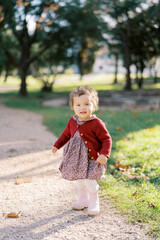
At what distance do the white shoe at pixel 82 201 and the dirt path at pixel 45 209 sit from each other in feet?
0.21

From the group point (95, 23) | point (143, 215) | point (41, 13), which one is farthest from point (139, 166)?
point (95, 23)

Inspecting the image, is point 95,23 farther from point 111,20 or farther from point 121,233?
point 121,233

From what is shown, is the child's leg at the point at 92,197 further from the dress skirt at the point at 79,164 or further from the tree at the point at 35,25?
the tree at the point at 35,25

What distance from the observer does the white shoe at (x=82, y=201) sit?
3119mm

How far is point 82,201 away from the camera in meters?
3.14

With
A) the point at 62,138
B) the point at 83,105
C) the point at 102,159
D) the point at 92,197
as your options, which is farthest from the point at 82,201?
the point at 83,105

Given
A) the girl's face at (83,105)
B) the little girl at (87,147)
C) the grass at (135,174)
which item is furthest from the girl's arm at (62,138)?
the grass at (135,174)

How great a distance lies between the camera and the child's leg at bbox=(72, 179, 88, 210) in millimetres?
→ 3121

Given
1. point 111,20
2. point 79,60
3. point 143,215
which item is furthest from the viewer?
point 79,60

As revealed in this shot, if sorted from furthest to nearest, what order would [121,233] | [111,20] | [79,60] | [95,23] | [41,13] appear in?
[79,60] < [111,20] < [95,23] < [41,13] < [121,233]

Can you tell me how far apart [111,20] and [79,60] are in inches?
141

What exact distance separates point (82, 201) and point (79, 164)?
1.50 feet

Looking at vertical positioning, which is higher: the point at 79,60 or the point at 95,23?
the point at 95,23

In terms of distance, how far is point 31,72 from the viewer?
824 inches
